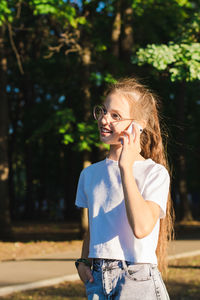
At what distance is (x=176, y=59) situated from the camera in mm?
8141

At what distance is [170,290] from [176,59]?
3.65 m

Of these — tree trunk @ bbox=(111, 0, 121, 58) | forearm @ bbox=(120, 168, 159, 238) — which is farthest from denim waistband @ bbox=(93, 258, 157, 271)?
tree trunk @ bbox=(111, 0, 121, 58)

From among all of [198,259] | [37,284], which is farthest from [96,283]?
[198,259]

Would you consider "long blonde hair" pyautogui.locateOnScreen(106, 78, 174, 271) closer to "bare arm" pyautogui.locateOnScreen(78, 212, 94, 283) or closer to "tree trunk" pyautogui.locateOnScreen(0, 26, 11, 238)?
"bare arm" pyautogui.locateOnScreen(78, 212, 94, 283)

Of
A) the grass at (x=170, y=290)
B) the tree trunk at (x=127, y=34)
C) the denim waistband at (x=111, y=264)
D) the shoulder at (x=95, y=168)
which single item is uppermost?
the tree trunk at (x=127, y=34)

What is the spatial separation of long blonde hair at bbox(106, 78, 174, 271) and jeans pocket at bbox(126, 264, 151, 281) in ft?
1.33

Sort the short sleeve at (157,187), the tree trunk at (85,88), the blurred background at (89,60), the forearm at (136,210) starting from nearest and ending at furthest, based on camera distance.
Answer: the forearm at (136,210)
the short sleeve at (157,187)
the blurred background at (89,60)
the tree trunk at (85,88)

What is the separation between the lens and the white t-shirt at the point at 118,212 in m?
2.46

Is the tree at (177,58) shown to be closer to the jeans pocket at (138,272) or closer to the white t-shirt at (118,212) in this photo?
the white t-shirt at (118,212)

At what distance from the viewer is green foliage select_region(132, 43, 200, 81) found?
25.7 ft

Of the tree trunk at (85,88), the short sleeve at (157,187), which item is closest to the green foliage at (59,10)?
the tree trunk at (85,88)

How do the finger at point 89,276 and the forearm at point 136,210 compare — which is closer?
the forearm at point 136,210

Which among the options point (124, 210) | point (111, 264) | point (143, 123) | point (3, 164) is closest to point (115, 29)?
point (3, 164)

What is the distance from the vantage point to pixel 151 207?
7.81 ft
